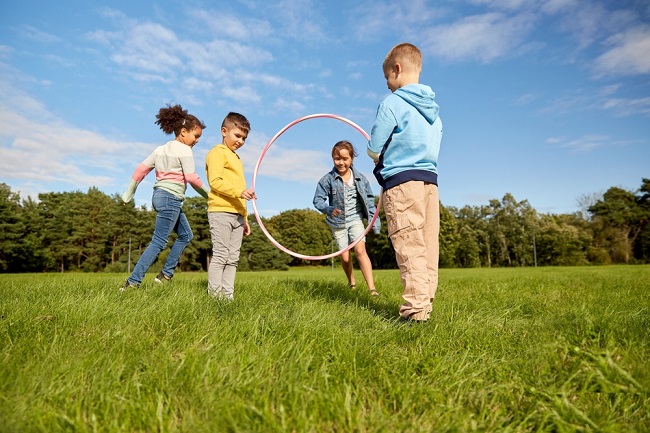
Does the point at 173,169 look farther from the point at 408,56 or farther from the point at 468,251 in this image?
the point at 468,251

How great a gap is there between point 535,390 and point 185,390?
1882 millimetres

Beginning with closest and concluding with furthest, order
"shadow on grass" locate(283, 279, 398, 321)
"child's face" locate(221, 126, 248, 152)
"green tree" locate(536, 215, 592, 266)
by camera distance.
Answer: "shadow on grass" locate(283, 279, 398, 321)
"child's face" locate(221, 126, 248, 152)
"green tree" locate(536, 215, 592, 266)

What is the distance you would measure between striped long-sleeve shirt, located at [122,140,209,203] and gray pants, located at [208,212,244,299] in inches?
36.0

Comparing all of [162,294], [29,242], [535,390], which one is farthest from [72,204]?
[535,390]

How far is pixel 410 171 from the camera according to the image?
13.3ft

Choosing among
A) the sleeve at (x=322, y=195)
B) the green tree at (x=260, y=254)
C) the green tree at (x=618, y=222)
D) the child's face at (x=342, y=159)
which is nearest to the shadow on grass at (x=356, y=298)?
the sleeve at (x=322, y=195)

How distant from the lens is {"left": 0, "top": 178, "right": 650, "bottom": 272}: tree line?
55188 mm

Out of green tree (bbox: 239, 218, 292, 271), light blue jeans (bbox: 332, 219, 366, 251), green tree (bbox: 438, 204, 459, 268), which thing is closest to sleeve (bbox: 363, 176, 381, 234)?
light blue jeans (bbox: 332, 219, 366, 251)

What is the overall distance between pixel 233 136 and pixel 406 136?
248 centimetres

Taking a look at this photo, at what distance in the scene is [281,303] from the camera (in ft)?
15.5

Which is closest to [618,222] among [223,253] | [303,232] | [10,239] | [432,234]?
[303,232]

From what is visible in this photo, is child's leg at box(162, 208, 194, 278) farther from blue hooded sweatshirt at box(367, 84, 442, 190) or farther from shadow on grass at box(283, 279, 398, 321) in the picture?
blue hooded sweatshirt at box(367, 84, 442, 190)

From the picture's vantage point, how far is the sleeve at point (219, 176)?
5277mm

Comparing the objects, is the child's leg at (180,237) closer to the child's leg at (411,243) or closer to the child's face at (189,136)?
the child's face at (189,136)
